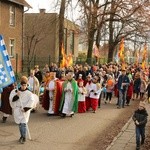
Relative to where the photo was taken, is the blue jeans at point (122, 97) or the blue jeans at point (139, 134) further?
the blue jeans at point (122, 97)

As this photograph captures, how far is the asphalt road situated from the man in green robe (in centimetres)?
32

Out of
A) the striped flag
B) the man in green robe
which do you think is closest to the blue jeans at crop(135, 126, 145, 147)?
the striped flag

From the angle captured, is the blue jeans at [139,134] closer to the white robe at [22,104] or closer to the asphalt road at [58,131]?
the asphalt road at [58,131]

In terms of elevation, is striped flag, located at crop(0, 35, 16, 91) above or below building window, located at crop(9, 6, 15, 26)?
below

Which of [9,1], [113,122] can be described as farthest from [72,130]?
[9,1]

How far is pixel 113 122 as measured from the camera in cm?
1380

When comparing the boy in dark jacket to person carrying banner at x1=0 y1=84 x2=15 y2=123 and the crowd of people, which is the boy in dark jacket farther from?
person carrying banner at x1=0 y1=84 x2=15 y2=123

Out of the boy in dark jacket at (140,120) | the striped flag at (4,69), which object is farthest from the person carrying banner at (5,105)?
the boy in dark jacket at (140,120)

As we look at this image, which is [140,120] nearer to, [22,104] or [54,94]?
[22,104]

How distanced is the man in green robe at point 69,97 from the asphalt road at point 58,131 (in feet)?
1.05

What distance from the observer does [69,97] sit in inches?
565

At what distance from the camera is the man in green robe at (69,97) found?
1430 centimetres

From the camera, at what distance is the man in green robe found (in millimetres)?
14301

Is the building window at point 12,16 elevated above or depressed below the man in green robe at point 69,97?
above
